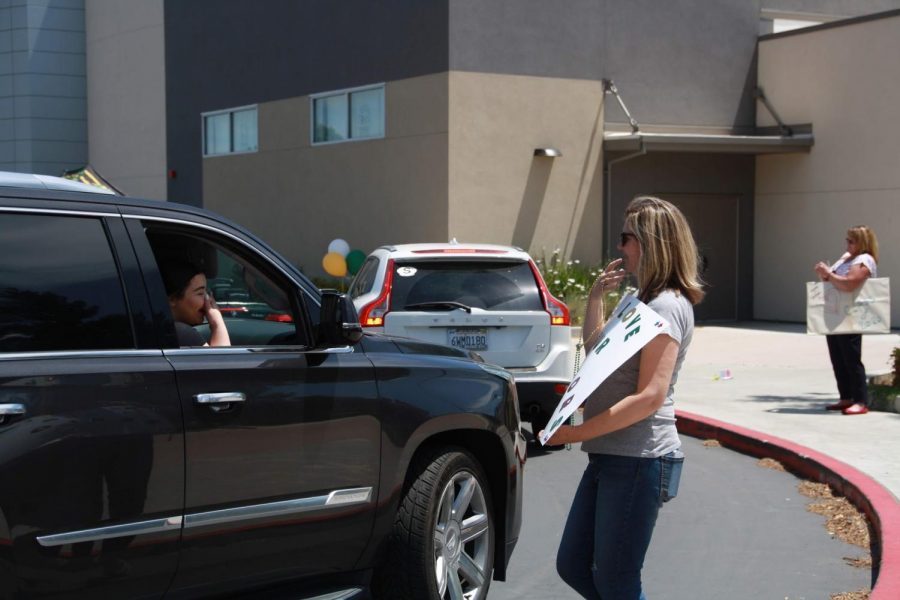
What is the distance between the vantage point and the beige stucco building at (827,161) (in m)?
21.6

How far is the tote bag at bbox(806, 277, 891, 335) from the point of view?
11.8m

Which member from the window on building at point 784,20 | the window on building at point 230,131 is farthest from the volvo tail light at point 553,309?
the window on building at point 230,131

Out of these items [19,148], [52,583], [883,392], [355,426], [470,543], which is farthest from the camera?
[19,148]

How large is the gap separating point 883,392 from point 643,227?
8.67 meters

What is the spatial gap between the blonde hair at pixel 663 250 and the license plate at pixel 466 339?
5.31m

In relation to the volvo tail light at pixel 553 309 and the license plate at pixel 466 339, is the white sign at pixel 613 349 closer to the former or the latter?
the license plate at pixel 466 339

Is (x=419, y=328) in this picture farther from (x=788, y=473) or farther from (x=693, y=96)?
(x=693, y=96)

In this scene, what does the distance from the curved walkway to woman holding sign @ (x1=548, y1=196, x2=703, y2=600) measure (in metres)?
2.02

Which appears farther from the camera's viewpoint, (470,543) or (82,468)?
(470,543)

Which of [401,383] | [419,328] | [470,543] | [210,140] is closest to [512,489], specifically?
[470,543]

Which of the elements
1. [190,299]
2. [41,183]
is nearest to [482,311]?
[190,299]

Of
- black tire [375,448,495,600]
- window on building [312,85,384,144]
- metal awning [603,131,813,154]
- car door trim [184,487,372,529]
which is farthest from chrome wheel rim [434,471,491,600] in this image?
window on building [312,85,384,144]

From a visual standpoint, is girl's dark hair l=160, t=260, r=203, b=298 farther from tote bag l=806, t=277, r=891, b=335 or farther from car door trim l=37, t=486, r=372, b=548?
tote bag l=806, t=277, r=891, b=335

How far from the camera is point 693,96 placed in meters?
23.3
